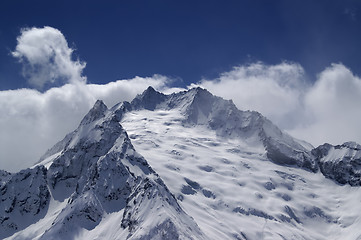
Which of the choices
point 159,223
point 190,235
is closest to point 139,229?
point 159,223

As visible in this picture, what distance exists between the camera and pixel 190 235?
7485 inches

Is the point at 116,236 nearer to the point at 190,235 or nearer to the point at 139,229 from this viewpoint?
the point at 139,229

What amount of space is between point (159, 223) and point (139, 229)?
831 centimetres

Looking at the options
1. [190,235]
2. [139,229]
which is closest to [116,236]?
[139,229]

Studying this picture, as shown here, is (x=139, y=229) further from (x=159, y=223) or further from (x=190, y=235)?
(x=190, y=235)

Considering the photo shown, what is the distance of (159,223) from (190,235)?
43.6 ft

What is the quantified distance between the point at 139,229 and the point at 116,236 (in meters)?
15.0

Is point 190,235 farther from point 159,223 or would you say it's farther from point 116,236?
point 116,236

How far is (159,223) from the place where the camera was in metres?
191

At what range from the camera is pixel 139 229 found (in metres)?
190

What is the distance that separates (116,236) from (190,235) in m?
32.4

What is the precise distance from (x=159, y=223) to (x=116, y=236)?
71.0 ft

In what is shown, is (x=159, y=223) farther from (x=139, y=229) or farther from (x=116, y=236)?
(x=116, y=236)
